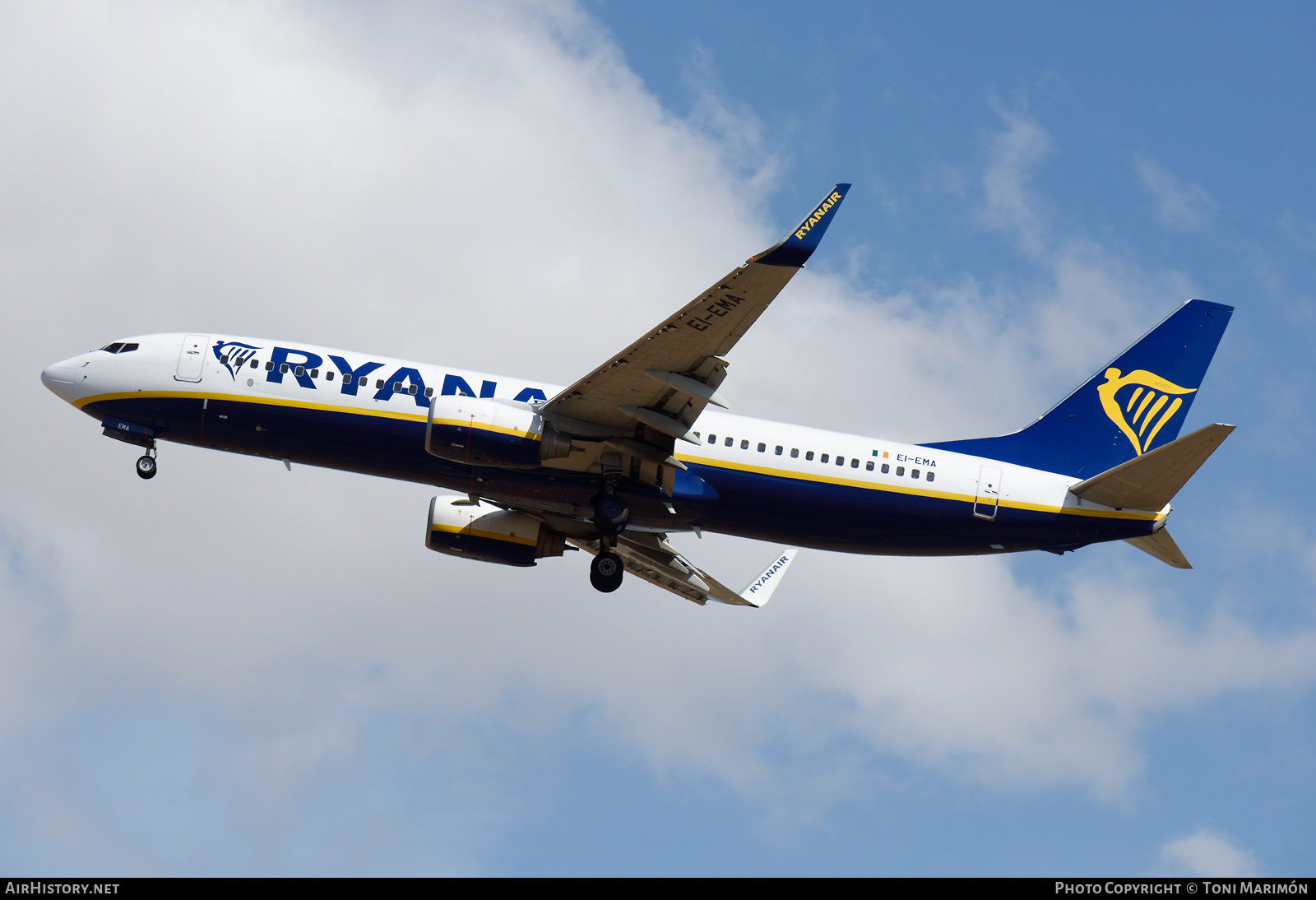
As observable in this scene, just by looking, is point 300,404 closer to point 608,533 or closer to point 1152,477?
point 608,533

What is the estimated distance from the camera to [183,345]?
1414 inches

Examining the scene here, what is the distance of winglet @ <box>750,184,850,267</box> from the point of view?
26.5 meters

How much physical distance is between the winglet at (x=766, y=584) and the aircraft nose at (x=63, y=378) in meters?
22.0

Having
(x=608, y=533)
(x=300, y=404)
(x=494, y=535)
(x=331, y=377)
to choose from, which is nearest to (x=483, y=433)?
(x=608, y=533)

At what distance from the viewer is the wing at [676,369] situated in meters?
27.1

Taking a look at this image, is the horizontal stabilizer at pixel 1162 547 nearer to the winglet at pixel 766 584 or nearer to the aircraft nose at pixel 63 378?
the winglet at pixel 766 584

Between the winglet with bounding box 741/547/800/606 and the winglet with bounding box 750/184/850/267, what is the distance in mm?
18481

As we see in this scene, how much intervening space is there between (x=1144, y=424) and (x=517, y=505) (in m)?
19.0

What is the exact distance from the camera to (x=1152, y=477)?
110ft

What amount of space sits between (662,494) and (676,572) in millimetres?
8691

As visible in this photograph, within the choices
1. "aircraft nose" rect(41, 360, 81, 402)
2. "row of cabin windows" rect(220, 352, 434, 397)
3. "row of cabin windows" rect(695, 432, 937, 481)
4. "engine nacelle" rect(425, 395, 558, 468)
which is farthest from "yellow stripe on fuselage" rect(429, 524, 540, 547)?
"aircraft nose" rect(41, 360, 81, 402)

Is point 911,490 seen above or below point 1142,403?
below

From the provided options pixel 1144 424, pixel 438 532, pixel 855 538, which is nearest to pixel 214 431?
pixel 438 532
